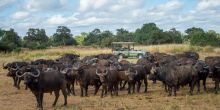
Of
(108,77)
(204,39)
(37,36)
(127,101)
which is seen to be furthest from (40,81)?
(37,36)

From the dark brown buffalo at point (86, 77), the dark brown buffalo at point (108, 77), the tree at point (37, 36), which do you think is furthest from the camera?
the tree at point (37, 36)

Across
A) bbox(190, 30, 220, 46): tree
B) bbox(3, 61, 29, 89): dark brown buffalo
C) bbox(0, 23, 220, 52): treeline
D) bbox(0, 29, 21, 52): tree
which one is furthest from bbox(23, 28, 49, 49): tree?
bbox(3, 61, 29, 89): dark brown buffalo

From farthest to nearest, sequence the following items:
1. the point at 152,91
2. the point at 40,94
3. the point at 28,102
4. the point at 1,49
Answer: the point at 1,49, the point at 152,91, the point at 28,102, the point at 40,94

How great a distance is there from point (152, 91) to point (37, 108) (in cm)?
875

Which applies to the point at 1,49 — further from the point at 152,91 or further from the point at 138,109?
the point at 138,109

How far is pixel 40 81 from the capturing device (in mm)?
18562

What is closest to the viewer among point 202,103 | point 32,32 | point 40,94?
point 40,94

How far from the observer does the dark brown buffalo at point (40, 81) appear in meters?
18.2

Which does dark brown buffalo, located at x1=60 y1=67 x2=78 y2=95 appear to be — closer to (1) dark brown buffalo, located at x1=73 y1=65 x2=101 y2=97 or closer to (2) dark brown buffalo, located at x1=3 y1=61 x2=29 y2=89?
(1) dark brown buffalo, located at x1=73 y1=65 x2=101 y2=97

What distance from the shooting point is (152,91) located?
85.0 ft

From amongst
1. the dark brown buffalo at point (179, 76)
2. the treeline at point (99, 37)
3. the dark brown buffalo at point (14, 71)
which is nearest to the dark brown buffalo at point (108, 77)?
the dark brown buffalo at point (179, 76)

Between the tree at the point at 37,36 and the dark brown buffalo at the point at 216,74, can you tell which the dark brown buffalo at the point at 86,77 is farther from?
the tree at the point at 37,36

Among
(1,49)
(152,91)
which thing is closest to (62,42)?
(1,49)

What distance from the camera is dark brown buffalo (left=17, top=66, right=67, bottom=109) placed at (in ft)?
59.8
